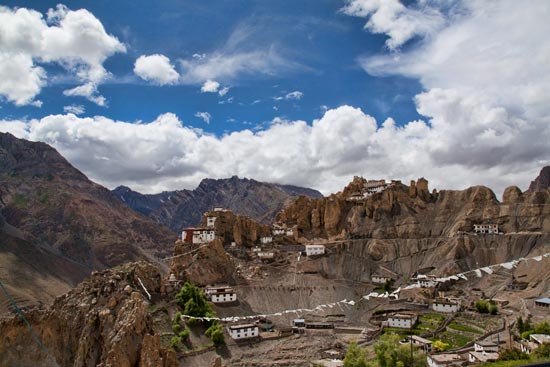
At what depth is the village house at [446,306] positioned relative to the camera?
67.9 m

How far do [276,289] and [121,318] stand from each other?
3922 centimetres

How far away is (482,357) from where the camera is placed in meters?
44.4

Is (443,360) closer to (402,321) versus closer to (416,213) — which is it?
(402,321)

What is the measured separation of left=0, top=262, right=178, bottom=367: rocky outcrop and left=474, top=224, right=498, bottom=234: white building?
69.0 m

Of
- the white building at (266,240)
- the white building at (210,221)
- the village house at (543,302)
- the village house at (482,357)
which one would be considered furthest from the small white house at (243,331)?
the white building at (266,240)

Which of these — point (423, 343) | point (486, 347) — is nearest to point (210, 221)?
point (423, 343)

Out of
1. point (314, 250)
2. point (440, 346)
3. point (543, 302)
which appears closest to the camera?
point (440, 346)

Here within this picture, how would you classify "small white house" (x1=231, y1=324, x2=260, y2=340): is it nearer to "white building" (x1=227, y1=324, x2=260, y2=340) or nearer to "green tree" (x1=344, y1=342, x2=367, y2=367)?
"white building" (x1=227, y1=324, x2=260, y2=340)

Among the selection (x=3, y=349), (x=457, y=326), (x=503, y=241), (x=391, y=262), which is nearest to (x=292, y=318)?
(x=457, y=326)

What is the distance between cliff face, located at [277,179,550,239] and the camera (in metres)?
95.4

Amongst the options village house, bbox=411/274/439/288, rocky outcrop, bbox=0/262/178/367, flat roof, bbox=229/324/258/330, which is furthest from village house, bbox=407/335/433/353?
rocky outcrop, bbox=0/262/178/367

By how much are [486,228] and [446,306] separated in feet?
107

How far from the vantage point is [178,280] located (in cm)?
7375

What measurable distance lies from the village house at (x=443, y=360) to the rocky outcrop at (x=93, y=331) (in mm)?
23940
